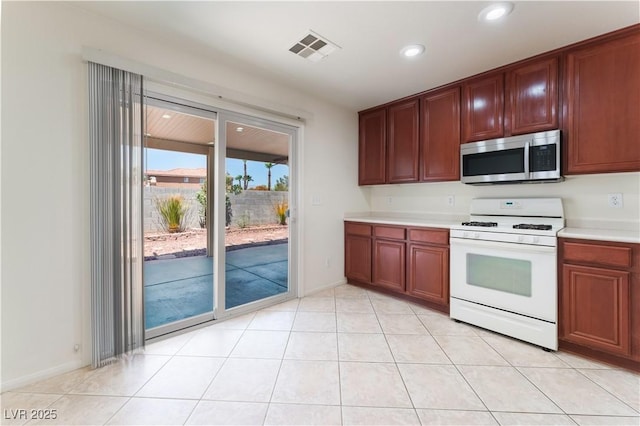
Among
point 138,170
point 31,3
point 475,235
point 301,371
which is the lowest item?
point 301,371

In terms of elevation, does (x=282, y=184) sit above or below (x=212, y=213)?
above

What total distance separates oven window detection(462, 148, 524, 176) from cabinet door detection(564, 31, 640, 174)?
1.15 feet

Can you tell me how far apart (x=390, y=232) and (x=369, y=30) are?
2.09 m

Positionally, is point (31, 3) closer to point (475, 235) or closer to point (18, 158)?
point (18, 158)

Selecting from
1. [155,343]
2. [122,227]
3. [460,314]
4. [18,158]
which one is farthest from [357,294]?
[18,158]

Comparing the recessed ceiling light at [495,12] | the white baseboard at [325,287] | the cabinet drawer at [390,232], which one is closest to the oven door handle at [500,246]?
the cabinet drawer at [390,232]

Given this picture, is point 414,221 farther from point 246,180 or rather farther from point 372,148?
point 246,180

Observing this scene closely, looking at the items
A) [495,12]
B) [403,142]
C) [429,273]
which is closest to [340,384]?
[429,273]

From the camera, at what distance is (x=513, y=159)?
2.56m

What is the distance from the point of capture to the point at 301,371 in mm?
1859

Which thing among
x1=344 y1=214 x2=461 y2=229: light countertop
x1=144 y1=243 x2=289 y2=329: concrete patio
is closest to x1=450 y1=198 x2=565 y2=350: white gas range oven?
x1=344 y1=214 x2=461 y2=229: light countertop

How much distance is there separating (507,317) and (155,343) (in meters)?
2.98

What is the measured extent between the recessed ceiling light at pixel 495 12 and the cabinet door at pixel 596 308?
1.91 meters

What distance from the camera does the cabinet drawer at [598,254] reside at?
184 cm
